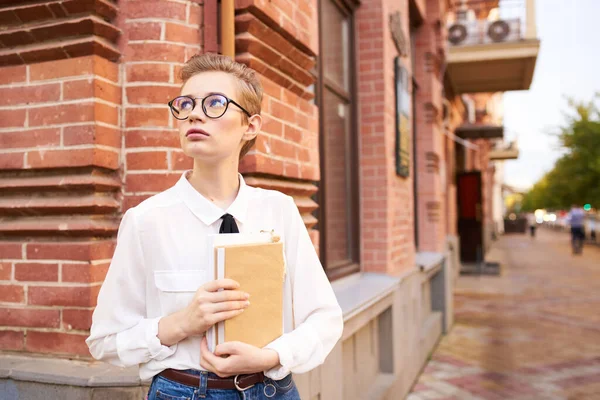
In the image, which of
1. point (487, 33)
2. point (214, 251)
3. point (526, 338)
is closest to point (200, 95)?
point (214, 251)

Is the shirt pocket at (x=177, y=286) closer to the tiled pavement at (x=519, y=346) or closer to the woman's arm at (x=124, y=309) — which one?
the woman's arm at (x=124, y=309)

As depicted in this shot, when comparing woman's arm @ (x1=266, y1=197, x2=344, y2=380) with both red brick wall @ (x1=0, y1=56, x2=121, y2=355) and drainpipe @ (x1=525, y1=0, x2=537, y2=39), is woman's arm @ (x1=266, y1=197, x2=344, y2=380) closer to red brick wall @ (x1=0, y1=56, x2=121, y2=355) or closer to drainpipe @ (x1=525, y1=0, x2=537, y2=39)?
red brick wall @ (x1=0, y1=56, x2=121, y2=355)

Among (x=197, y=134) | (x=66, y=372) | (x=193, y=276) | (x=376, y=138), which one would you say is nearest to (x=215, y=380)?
(x=193, y=276)

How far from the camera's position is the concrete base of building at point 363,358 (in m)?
2.02

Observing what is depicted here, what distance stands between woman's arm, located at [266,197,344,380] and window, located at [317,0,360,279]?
2326 millimetres

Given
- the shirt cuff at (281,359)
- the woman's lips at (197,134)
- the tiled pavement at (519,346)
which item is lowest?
the tiled pavement at (519,346)

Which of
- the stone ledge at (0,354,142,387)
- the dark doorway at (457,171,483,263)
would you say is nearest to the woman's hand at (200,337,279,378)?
the stone ledge at (0,354,142,387)

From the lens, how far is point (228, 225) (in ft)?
4.53

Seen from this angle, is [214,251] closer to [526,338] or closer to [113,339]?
[113,339]

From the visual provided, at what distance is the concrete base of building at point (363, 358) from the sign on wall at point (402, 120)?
103cm

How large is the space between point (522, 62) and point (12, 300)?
1104cm

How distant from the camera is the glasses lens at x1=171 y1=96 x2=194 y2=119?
1354mm

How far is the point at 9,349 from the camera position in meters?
2.23

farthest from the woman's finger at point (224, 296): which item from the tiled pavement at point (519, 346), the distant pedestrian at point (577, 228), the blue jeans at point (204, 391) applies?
the distant pedestrian at point (577, 228)
